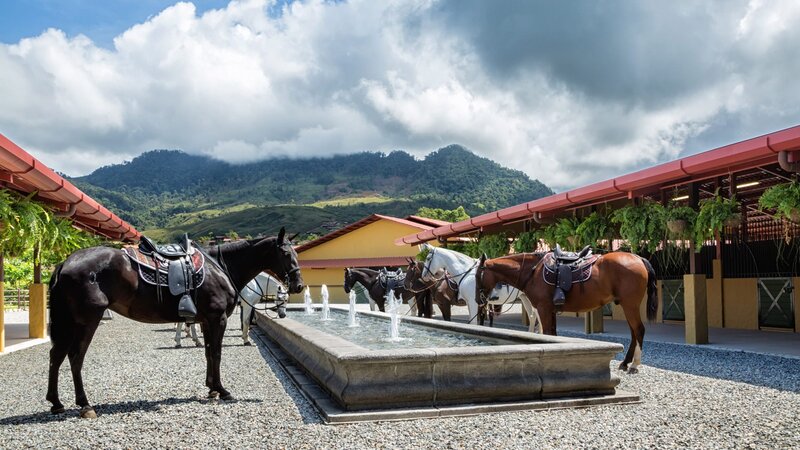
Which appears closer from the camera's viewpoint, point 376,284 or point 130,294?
point 130,294

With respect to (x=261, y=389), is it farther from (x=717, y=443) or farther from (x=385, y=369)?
(x=717, y=443)

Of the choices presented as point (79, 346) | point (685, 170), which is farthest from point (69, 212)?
point (685, 170)

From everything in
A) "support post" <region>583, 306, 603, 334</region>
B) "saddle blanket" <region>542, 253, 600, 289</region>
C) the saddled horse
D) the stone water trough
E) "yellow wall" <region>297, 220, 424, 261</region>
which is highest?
"yellow wall" <region>297, 220, 424, 261</region>

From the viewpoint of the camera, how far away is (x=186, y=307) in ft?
21.9

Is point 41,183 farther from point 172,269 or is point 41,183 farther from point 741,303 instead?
point 741,303

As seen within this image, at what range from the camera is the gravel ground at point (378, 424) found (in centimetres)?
505

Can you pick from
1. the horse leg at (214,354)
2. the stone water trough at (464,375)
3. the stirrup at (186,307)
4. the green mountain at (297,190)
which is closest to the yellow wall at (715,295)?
the stone water trough at (464,375)

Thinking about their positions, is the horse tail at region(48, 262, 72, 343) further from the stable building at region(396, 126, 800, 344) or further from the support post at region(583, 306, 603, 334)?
the support post at region(583, 306, 603, 334)

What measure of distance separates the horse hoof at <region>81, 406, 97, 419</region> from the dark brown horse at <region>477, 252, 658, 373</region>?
233 inches

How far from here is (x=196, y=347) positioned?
13117 millimetres

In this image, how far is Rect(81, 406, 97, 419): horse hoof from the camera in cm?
603

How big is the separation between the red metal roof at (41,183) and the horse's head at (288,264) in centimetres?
380

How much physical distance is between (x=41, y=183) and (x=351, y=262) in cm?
2993

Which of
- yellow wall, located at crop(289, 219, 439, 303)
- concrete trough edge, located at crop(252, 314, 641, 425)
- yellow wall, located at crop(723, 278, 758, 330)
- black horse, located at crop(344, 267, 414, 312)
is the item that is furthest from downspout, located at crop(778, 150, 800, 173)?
yellow wall, located at crop(289, 219, 439, 303)
